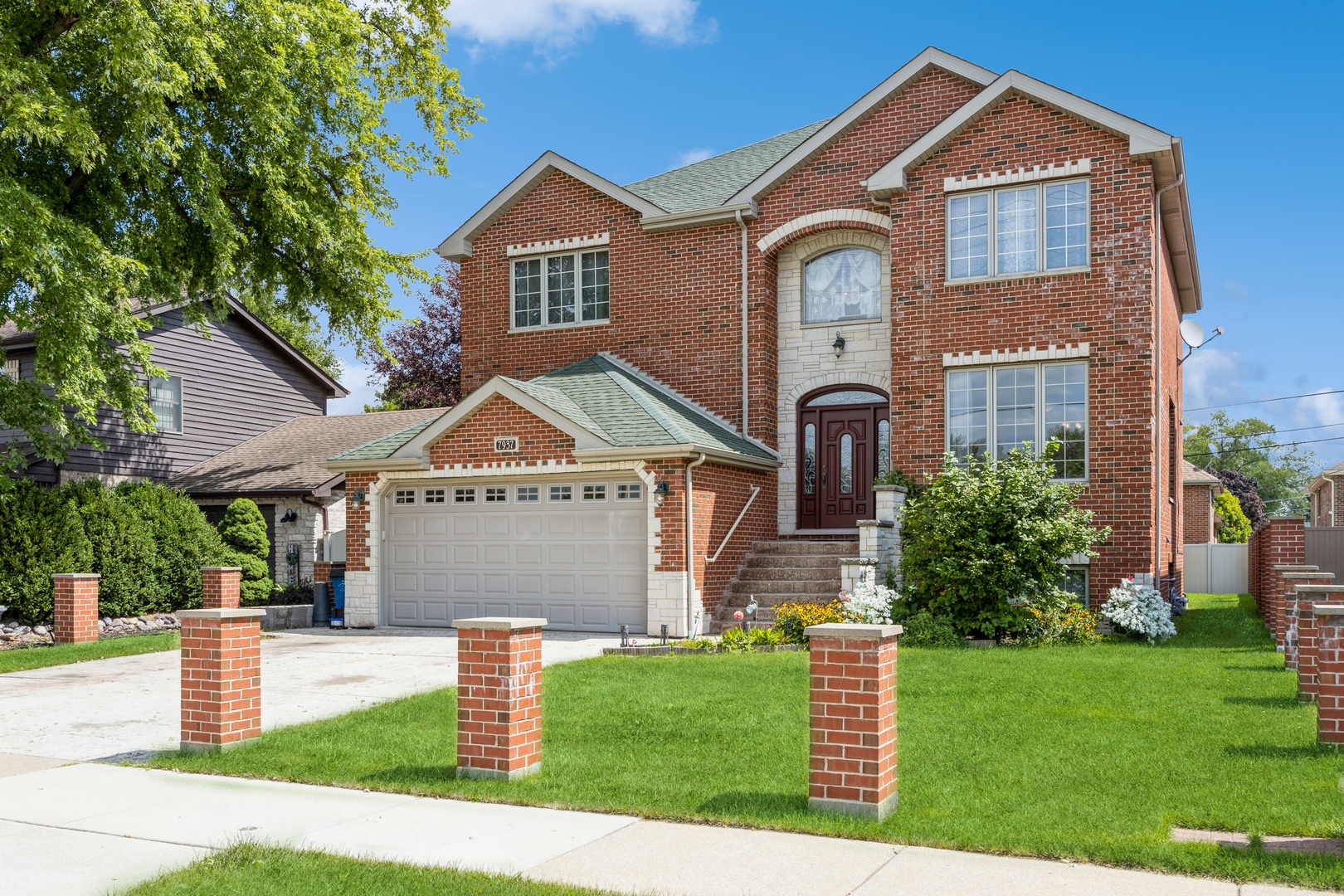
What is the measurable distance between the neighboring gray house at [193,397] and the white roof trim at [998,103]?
13.9m

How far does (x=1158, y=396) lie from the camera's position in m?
17.8

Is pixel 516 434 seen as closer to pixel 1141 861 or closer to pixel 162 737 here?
pixel 162 737

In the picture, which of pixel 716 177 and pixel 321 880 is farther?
pixel 716 177

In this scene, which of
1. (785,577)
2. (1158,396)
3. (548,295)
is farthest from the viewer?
(548,295)

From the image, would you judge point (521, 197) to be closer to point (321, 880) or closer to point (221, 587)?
point (221, 587)

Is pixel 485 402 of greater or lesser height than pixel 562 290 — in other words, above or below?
below

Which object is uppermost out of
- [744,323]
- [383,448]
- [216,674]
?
[744,323]

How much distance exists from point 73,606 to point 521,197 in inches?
418

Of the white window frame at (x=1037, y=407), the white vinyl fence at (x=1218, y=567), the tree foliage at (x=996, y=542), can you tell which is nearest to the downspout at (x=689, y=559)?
the tree foliage at (x=996, y=542)

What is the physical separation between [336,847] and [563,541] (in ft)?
39.5

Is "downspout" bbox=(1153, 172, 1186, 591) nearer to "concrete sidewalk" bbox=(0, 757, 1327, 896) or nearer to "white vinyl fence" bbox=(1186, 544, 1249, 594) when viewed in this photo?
"concrete sidewalk" bbox=(0, 757, 1327, 896)

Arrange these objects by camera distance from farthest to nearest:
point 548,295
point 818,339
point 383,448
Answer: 1. point 548,295
2. point 818,339
3. point 383,448

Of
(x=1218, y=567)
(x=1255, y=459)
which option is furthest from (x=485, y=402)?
(x=1255, y=459)

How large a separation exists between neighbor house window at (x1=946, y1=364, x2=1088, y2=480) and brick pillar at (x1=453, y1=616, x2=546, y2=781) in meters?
10.9
